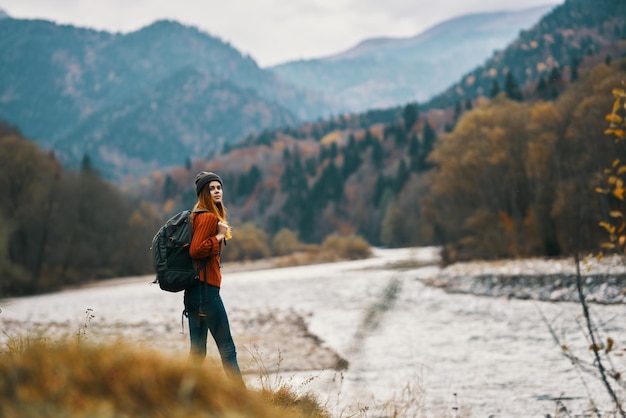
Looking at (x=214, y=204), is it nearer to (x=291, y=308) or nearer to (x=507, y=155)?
(x=291, y=308)

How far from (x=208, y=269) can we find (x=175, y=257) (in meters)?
0.32

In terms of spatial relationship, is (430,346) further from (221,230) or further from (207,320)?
(221,230)

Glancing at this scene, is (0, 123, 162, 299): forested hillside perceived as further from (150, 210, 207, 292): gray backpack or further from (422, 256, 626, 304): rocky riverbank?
(150, 210, 207, 292): gray backpack

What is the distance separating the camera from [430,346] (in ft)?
54.7

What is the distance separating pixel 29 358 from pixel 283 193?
529 ft

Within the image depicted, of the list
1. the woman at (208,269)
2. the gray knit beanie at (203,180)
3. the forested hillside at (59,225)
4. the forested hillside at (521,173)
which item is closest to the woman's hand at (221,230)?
the woman at (208,269)

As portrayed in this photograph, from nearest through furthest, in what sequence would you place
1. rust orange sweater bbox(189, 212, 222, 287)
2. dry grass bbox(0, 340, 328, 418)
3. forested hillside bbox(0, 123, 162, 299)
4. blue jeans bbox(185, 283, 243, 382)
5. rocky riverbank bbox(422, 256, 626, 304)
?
dry grass bbox(0, 340, 328, 418)
rust orange sweater bbox(189, 212, 222, 287)
blue jeans bbox(185, 283, 243, 382)
rocky riverbank bbox(422, 256, 626, 304)
forested hillside bbox(0, 123, 162, 299)

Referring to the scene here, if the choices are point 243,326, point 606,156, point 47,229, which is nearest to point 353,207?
point 47,229

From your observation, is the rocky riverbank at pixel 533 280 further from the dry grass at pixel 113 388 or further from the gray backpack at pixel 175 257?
the dry grass at pixel 113 388

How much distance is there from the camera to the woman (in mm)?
5465

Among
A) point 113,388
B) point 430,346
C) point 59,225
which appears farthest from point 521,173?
point 113,388

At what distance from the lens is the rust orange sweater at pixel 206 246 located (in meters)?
5.42

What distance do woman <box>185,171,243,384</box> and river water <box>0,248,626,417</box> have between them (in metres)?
0.93

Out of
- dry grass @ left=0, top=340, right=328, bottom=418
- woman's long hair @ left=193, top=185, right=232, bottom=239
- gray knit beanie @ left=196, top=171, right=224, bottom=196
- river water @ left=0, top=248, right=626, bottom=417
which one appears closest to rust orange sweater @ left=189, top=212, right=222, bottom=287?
woman's long hair @ left=193, top=185, right=232, bottom=239
